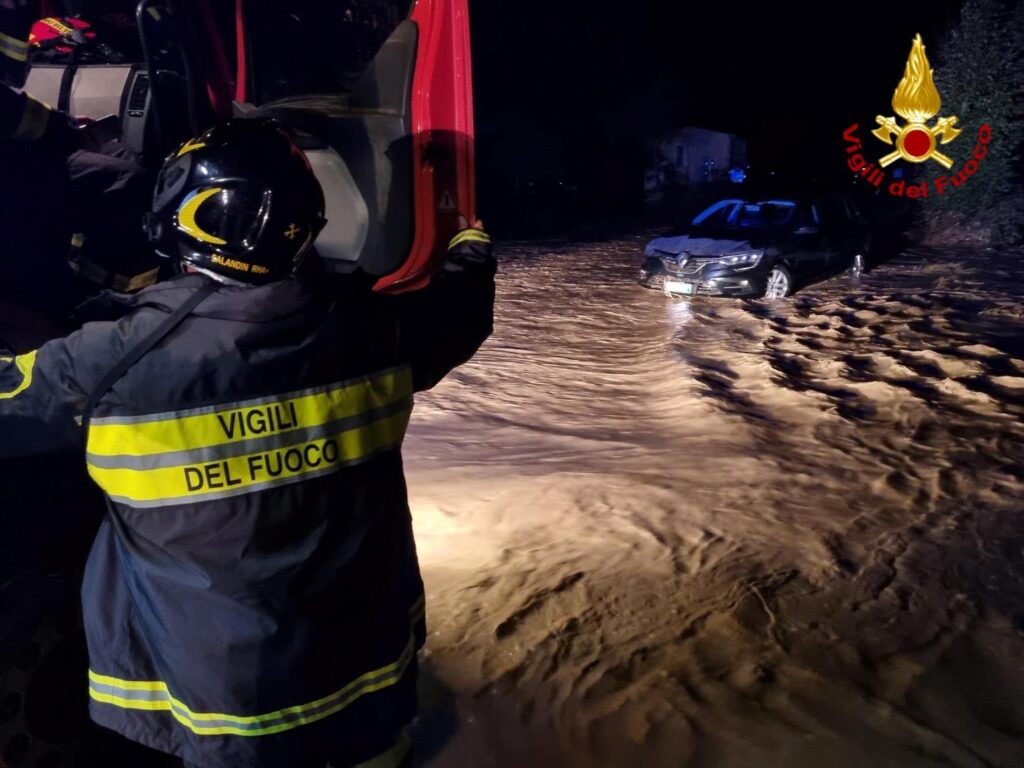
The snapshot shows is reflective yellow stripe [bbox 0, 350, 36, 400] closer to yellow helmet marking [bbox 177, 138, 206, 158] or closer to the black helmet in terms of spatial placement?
the black helmet

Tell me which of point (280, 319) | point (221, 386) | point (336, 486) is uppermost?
point (280, 319)

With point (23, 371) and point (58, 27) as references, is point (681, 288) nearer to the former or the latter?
point (58, 27)

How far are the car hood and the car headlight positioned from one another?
2.9 inches

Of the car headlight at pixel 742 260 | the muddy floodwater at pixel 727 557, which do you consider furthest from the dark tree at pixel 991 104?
the muddy floodwater at pixel 727 557

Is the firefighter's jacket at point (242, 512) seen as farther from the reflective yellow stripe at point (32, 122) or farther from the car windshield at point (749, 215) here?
the car windshield at point (749, 215)

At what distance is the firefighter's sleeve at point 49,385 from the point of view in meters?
1.54

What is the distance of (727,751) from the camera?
9.50 ft

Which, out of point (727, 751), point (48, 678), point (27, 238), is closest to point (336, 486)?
point (48, 678)

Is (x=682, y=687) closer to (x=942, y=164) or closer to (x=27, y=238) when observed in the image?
(x=27, y=238)

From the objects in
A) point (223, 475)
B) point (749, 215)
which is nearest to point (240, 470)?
point (223, 475)

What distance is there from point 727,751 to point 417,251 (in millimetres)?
2082

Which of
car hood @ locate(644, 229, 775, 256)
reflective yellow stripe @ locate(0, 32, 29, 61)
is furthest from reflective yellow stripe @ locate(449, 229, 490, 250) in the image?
car hood @ locate(644, 229, 775, 256)

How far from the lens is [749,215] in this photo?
39.1 feet

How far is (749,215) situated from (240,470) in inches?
449
